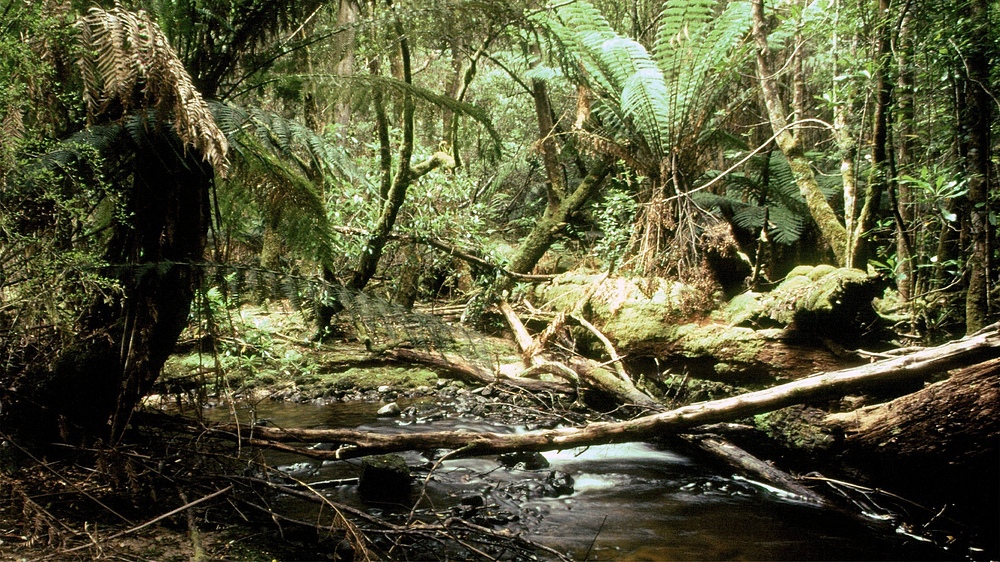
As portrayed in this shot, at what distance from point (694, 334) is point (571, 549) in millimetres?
2335

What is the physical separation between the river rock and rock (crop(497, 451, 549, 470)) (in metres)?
1.38

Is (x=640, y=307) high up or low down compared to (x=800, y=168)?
down

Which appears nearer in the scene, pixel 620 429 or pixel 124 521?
pixel 124 521

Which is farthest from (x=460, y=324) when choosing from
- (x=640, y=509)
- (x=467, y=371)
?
(x=467, y=371)

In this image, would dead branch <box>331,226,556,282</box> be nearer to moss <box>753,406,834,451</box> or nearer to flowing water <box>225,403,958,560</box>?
flowing water <box>225,403,958,560</box>

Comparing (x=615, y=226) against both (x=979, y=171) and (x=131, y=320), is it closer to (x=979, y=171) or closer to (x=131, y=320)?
(x=979, y=171)

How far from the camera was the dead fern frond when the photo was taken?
146 centimetres

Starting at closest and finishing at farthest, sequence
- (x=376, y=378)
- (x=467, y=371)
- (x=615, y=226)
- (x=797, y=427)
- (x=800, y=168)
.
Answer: (x=797, y=427)
(x=467, y=371)
(x=800, y=168)
(x=376, y=378)
(x=615, y=226)

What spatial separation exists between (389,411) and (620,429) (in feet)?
8.16

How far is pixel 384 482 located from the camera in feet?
8.71

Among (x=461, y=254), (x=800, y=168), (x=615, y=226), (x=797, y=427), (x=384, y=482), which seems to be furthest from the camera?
(x=615, y=226)

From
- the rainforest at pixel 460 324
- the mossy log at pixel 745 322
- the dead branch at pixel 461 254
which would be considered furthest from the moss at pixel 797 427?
the dead branch at pixel 461 254

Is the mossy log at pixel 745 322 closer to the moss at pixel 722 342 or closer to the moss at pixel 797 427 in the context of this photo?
the moss at pixel 722 342

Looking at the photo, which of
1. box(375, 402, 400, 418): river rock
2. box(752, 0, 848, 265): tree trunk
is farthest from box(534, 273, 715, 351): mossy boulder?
box(375, 402, 400, 418): river rock
